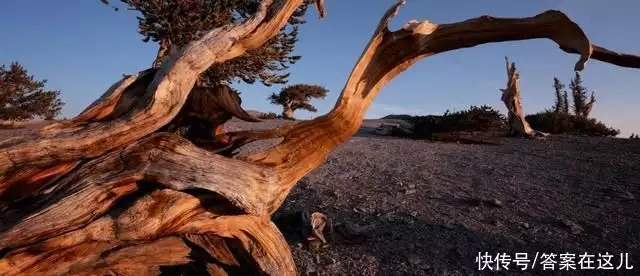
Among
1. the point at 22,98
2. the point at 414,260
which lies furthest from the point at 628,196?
the point at 22,98

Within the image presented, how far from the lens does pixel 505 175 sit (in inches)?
291

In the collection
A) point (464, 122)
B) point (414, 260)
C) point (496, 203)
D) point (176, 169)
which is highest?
point (464, 122)

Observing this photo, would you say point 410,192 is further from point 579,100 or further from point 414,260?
point 579,100

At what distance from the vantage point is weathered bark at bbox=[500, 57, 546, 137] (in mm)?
14141

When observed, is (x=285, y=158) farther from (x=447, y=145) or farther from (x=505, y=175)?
(x=447, y=145)

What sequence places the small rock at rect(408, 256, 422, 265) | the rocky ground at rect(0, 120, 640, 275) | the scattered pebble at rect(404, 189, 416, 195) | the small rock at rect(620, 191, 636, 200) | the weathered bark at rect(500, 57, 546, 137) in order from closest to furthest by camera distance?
1. the small rock at rect(408, 256, 422, 265)
2. the rocky ground at rect(0, 120, 640, 275)
3. the small rock at rect(620, 191, 636, 200)
4. the scattered pebble at rect(404, 189, 416, 195)
5. the weathered bark at rect(500, 57, 546, 137)

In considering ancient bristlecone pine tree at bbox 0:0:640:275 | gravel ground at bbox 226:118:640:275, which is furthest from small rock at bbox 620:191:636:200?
ancient bristlecone pine tree at bbox 0:0:640:275

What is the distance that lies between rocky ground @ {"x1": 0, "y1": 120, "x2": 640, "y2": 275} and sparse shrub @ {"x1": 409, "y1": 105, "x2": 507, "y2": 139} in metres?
5.78

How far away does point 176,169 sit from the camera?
2.67 meters

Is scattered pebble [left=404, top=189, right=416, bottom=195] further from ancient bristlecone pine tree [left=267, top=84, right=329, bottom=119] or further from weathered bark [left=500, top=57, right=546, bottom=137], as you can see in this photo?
ancient bristlecone pine tree [left=267, top=84, right=329, bottom=119]

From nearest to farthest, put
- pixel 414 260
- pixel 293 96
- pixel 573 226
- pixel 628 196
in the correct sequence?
pixel 414 260
pixel 573 226
pixel 628 196
pixel 293 96

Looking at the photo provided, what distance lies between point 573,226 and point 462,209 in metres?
1.26

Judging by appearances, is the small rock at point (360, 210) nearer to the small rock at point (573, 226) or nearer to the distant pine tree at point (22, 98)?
the small rock at point (573, 226)

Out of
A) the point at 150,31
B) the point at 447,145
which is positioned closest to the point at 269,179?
the point at 447,145
